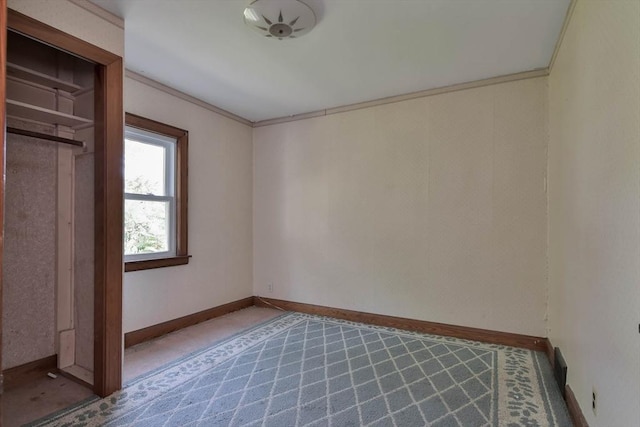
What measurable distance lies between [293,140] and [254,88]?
1004 mm

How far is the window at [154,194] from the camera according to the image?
3.19 m

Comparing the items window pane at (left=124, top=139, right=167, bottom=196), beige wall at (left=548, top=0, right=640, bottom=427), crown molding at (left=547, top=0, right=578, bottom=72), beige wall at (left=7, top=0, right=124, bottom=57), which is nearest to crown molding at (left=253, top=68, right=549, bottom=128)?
crown molding at (left=547, top=0, right=578, bottom=72)

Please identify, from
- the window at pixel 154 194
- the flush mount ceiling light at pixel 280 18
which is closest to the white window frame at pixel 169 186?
the window at pixel 154 194

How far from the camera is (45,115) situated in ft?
7.74

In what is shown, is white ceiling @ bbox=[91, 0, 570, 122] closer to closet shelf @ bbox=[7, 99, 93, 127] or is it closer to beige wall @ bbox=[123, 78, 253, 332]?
beige wall @ bbox=[123, 78, 253, 332]

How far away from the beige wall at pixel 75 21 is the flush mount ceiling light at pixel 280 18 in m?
0.90

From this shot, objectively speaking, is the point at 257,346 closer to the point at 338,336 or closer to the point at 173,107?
the point at 338,336

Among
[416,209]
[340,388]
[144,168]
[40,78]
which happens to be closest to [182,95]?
[144,168]

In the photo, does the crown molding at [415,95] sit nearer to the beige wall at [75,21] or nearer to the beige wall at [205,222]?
the beige wall at [205,222]

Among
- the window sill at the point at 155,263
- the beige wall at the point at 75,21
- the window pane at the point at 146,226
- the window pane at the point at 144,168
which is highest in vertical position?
the beige wall at the point at 75,21

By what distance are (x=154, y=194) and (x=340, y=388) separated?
258 centimetres

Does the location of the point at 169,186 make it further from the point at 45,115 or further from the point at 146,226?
the point at 45,115

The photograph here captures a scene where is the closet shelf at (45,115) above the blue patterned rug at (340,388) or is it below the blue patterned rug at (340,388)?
above

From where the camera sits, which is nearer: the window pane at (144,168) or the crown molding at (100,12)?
the crown molding at (100,12)
